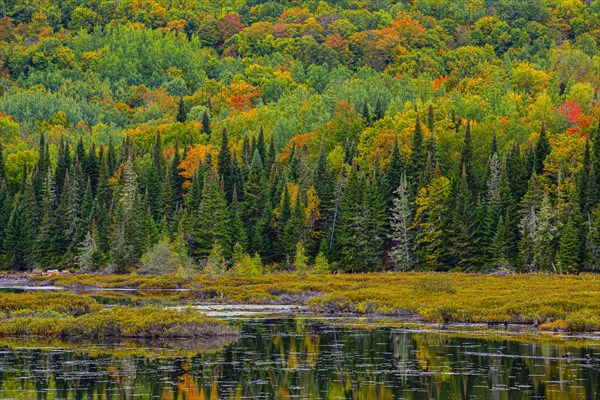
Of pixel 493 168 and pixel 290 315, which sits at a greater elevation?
pixel 493 168

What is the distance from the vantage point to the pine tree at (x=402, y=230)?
11256 centimetres

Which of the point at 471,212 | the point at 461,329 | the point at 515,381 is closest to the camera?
the point at 515,381

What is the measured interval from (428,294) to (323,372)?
1221 inches

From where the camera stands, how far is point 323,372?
45281 millimetres

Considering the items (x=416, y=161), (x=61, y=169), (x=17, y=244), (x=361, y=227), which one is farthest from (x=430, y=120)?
(x=17, y=244)

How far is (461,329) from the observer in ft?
197

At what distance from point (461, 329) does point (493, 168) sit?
58039mm

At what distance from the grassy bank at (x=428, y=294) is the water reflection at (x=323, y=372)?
8.86 m

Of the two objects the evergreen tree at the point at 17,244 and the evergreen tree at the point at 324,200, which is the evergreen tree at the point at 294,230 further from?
the evergreen tree at the point at 17,244

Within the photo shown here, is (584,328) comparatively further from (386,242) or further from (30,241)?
(30,241)

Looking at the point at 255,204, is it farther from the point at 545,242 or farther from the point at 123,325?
the point at 123,325

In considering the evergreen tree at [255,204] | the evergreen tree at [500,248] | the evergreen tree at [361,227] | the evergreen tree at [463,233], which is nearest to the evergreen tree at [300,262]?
the evergreen tree at [361,227]

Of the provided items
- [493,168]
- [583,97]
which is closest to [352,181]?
[493,168]

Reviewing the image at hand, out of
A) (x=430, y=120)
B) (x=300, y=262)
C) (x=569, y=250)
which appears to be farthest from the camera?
(x=430, y=120)
